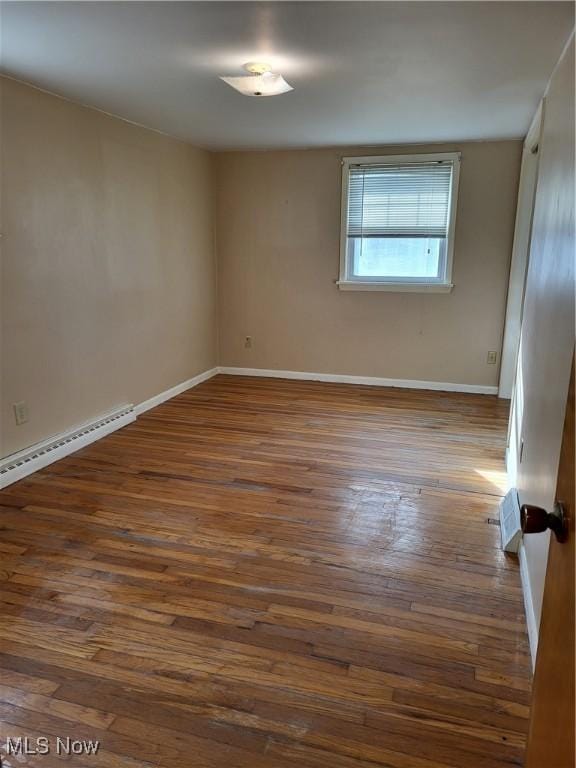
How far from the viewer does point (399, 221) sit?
16.0ft

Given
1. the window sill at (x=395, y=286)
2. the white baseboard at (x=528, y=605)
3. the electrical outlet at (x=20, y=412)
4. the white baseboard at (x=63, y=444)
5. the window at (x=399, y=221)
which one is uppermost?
Result: the window at (x=399, y=221)

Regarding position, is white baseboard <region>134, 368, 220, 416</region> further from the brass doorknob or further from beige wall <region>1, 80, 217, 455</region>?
the brass doorknob

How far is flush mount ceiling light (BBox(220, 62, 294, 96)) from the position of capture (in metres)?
2.55

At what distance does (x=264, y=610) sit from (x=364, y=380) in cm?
357

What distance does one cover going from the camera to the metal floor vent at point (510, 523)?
2367 millimetres

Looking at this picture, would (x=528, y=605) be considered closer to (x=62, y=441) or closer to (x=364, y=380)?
(x=62, y=441)

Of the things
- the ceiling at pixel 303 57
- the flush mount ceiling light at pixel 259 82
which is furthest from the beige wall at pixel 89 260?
the flush mount ceiling light at pixel 259 82

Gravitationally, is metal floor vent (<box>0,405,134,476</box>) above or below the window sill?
below

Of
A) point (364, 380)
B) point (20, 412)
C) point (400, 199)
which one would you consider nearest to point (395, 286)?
point (400, 199)

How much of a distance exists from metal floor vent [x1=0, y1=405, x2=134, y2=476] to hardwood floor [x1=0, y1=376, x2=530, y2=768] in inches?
4.6

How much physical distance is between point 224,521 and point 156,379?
88.6 inches

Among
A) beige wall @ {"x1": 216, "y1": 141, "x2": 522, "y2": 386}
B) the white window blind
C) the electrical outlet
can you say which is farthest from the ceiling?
the electrical outlet

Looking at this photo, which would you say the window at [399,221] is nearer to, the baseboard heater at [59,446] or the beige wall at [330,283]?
the beige wall at [330,283]

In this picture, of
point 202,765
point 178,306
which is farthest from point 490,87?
point 202,765
